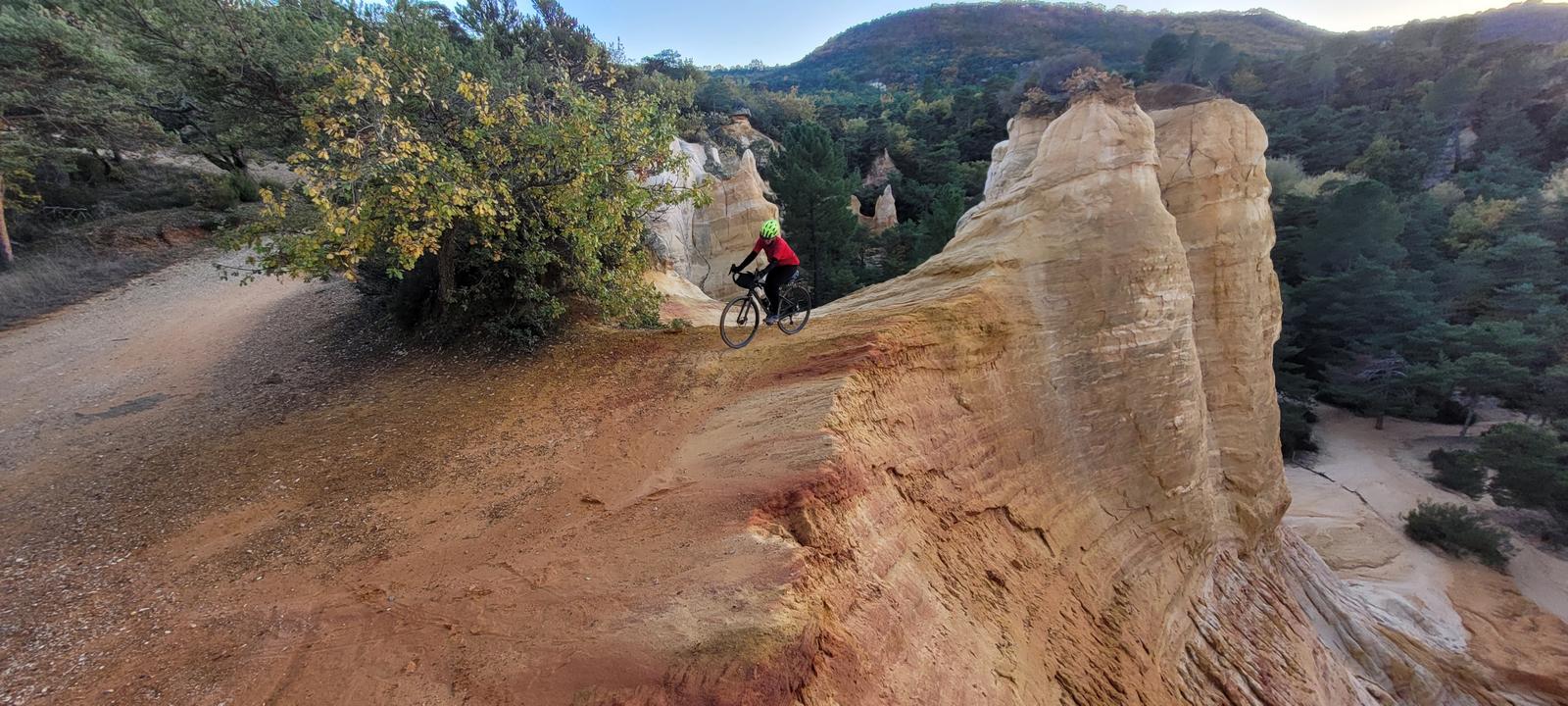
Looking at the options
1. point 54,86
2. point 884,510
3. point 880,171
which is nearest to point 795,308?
point 884,510

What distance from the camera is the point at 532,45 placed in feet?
78.2

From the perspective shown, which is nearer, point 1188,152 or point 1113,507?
point 1113,507

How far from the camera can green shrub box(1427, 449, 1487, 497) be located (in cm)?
2098

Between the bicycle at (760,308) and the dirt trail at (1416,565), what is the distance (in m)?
17.5

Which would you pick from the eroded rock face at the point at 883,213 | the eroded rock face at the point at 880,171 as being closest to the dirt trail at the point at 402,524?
the eroded rock face at the point at 883,213

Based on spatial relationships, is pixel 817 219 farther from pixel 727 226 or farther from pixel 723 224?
pixel 723 224

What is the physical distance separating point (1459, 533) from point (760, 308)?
960 inches

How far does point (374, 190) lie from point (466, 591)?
4.55 meters

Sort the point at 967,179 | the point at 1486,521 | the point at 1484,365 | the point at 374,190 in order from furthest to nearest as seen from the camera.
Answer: the point at 967,179, the point at 1484,365, the point at 1486,521, the point at 374,190

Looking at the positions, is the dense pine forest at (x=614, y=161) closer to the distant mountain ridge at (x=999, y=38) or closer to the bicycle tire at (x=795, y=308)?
the bicycle tire at (x=795, y=308)

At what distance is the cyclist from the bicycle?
3.5 inches

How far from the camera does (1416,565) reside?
1795 centimetres

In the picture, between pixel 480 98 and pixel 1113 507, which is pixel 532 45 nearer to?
pixel 480 98

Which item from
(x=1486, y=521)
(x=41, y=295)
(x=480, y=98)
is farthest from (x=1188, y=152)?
(x=41, y=295)
